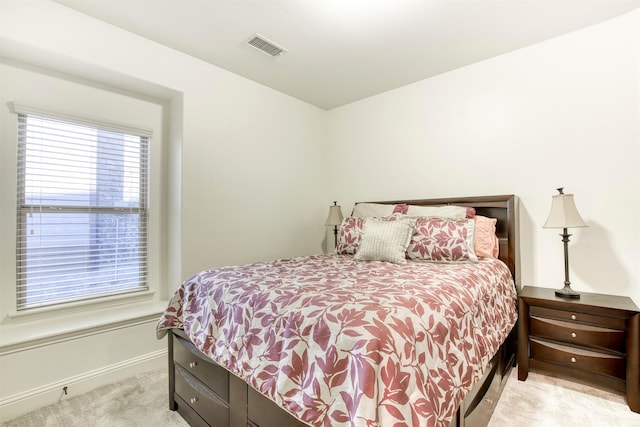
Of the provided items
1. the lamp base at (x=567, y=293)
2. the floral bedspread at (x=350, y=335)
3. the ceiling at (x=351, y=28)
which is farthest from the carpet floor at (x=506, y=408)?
the ceiling at (x=351, y=28)

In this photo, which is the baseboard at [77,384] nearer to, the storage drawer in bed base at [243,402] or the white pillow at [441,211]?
the storage drawer in bed base at [243,402]

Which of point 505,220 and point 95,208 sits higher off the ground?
point 95,208

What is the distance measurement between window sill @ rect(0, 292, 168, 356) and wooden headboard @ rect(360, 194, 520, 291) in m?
2.88

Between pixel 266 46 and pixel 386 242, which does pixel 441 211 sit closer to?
pixel 386 242

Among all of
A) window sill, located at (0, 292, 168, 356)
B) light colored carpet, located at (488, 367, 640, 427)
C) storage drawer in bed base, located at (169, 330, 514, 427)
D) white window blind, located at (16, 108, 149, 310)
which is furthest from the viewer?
white window blind, located at (16, 108, 149, 310)

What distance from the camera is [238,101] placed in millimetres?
3020

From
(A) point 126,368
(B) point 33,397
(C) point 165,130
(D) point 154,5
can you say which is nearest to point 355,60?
(D) point 154,5

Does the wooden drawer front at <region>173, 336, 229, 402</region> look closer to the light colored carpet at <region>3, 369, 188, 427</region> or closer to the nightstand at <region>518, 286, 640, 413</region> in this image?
the light colored carpet at <region>3, 369, 188, 427</region>

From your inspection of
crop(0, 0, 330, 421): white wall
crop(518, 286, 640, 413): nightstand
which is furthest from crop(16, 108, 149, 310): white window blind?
crop(518, 286, 640, 413): nightstand

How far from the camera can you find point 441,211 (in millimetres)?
2631

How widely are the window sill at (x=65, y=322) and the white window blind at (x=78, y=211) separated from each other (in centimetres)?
9

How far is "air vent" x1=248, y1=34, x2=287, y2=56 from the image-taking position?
241 centimetres

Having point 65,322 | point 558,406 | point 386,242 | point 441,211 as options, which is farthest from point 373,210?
point 65,322

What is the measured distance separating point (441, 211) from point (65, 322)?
307 centimetres
